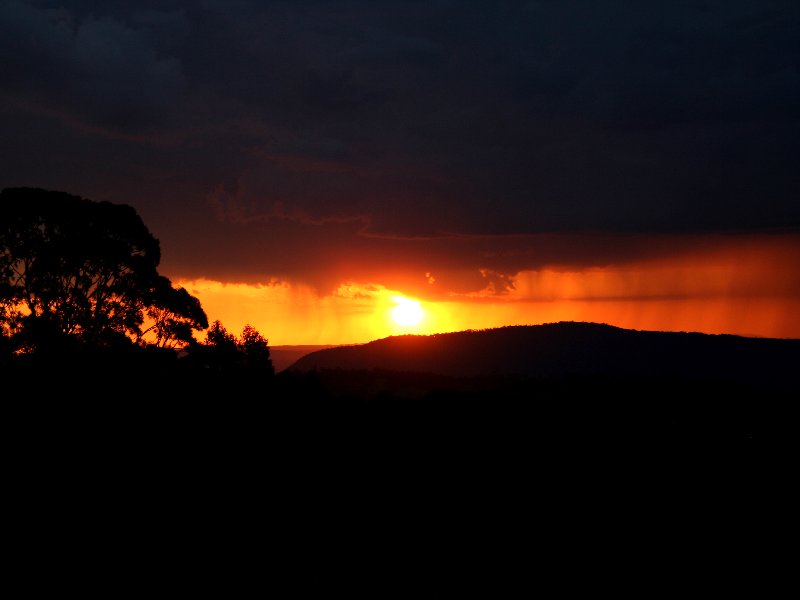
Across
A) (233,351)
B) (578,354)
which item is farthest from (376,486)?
(578,354)

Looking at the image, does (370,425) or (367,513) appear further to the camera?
(370,425)

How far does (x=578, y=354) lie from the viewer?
120 metres

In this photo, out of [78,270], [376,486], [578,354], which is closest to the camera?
[376,486]

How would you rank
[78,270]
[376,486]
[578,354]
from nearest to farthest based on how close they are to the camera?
[376,486] < [78,270] < [578,354]

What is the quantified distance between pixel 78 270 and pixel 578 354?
86807 mm

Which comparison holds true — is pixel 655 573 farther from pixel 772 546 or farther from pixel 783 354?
pixel 783 354

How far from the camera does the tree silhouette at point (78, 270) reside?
156 feet

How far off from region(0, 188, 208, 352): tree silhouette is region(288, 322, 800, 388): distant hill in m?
51.8

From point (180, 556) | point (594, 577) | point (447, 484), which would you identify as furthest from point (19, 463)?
point (594, 577)

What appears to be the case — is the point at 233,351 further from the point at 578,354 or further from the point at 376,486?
the point at 578,354

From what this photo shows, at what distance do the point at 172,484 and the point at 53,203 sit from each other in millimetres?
31635

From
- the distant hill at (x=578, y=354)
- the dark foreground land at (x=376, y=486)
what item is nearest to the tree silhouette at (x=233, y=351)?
the dark foreground land at (x=376, y=486)

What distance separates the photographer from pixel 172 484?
76.6 feet

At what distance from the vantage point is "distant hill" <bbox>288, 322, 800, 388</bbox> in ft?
360
